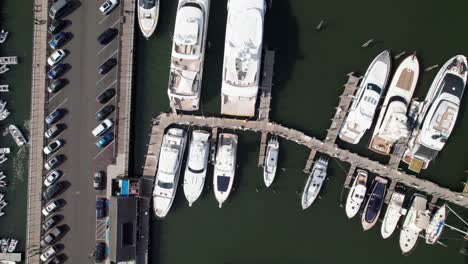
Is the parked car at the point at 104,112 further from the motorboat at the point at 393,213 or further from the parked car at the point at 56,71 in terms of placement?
the motorboat at the point at 393,213

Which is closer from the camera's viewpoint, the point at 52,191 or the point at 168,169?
the point at 168,169

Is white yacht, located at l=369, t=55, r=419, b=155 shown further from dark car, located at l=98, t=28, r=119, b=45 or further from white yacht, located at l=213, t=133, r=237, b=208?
dark car, located at l=98, t=28, r=119, b=45

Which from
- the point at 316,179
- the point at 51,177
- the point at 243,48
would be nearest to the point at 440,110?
the point at 316,179

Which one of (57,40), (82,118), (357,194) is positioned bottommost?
(357,194)

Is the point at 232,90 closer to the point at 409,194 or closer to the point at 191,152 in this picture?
the point at 191,152

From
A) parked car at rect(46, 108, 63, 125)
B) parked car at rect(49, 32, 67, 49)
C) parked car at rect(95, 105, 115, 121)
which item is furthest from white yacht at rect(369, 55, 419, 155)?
parked car at rect(49, 32, 67, 49)

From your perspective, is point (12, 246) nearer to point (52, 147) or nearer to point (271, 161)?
point (52, 147)
